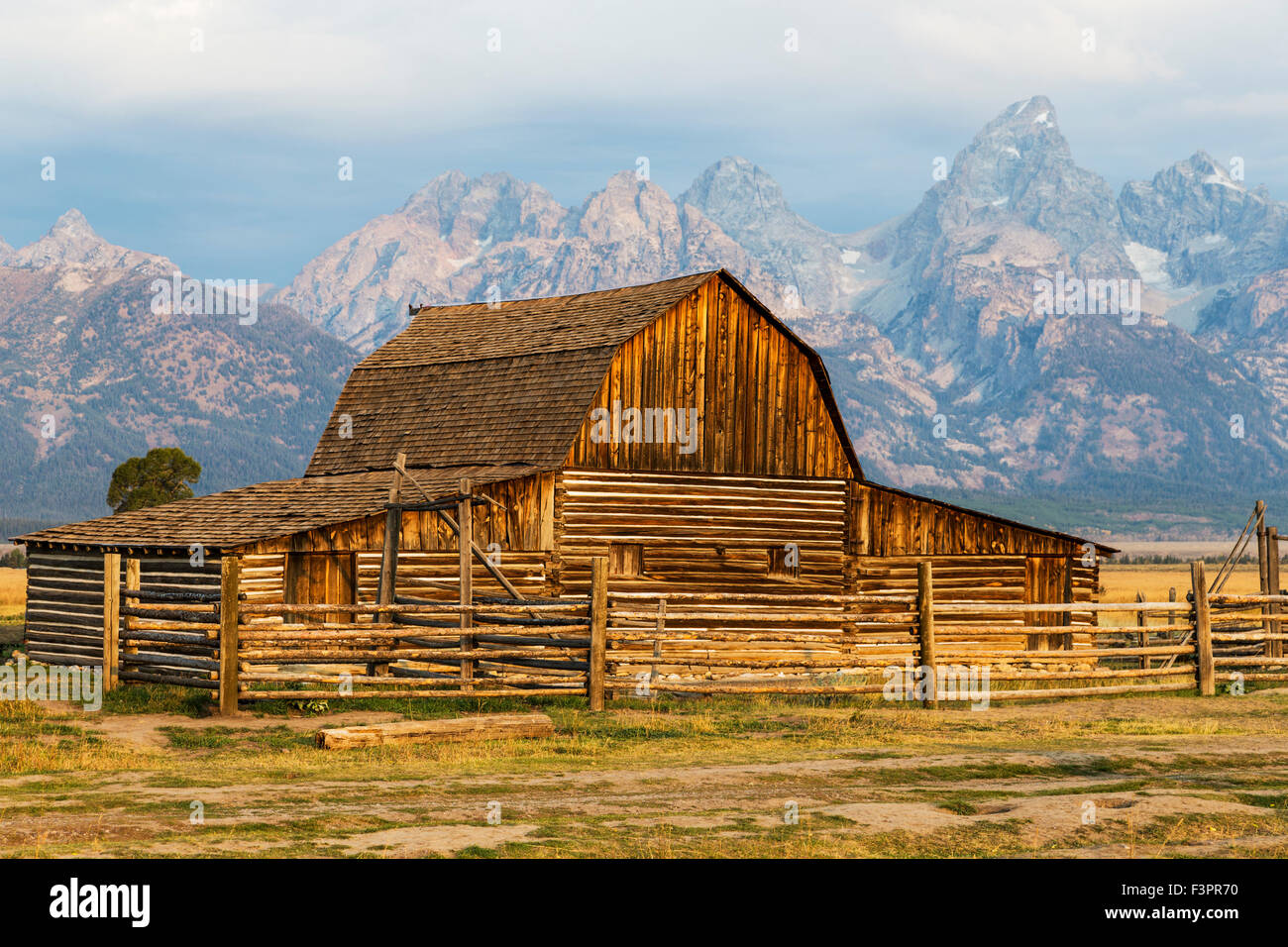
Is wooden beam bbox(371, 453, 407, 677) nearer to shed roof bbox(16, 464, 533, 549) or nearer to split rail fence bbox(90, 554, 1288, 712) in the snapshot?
split rail fence bbox(90, 554, 1288, 712)

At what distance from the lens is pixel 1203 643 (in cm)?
2341

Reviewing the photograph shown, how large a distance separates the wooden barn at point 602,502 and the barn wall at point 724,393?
4 centimetres

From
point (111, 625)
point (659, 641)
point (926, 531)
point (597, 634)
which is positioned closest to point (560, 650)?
point (659, 641)

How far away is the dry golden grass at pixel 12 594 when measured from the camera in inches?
2064

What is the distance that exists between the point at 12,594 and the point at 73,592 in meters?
36.2

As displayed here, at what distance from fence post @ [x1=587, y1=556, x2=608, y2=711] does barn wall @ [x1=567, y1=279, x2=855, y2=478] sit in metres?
9.85

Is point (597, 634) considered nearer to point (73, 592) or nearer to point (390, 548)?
point (390, 548)

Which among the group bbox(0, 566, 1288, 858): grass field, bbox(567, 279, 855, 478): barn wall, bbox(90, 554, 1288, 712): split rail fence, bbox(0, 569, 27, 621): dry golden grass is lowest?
bbox(0, 569, 27, 621): dry golden grass

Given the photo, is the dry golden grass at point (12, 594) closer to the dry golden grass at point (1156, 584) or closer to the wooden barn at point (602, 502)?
the wooden barn at point (602, 502)

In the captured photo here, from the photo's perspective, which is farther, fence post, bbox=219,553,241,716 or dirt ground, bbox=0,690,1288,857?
fence post, bbox=219,553,241,716

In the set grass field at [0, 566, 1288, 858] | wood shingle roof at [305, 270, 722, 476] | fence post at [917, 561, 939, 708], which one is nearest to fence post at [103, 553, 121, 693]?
grass field at [0, 566, 1288, 858]

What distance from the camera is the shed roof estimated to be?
28.4 metres
